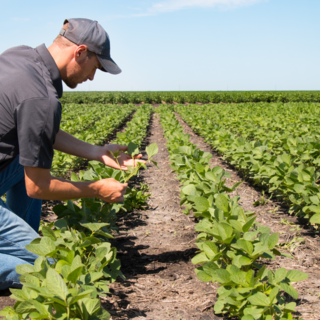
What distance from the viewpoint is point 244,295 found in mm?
1689

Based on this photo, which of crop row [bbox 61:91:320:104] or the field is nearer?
the field

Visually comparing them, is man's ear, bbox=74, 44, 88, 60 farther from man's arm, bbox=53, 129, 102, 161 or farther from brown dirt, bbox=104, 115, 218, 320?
brown dirt, bbox=104, 115, 218, 320

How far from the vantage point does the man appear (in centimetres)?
173

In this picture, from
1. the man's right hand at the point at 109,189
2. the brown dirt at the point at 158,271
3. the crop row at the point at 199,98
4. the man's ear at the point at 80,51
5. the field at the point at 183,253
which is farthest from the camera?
the crop row at the point at 199,98

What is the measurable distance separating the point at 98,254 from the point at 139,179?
162 inches

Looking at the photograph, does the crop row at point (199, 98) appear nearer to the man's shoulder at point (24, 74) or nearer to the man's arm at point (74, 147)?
the man's arm at point (74, 147)

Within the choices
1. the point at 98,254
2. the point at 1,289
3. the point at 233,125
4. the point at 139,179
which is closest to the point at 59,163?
the point at 139,179

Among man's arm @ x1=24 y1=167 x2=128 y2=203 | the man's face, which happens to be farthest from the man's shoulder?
man's arm @ x1=24 y1=167 x2=128 y2=203

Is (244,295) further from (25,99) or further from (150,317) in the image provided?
(25,99)

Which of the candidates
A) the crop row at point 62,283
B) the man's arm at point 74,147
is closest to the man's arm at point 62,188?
the crop row at point 62,283

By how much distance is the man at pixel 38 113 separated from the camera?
1731 mm

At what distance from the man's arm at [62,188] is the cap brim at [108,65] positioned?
2.44ft

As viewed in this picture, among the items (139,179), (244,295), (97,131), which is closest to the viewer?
(244,295)

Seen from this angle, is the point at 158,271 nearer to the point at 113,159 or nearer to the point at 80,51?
the point at 113,159
